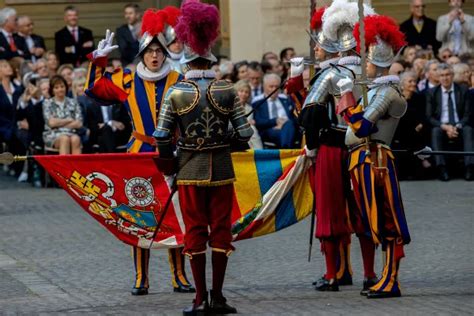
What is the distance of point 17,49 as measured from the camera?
74.5ft

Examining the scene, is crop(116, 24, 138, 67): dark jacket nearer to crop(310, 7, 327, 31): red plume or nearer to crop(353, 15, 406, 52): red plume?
crop(310, 7, 327, 31): red plume

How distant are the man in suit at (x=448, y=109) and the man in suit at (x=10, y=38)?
241 inches

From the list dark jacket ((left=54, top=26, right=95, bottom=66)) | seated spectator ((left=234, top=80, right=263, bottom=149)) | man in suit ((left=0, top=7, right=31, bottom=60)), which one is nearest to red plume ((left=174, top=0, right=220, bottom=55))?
seated spectator ((left=234, top=80, right=263, bottom=149))

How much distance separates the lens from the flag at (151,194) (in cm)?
1155

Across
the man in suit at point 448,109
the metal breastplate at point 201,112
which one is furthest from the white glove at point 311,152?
the man in suit at point 448,109

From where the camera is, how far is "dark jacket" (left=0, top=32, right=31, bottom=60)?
2245 cm

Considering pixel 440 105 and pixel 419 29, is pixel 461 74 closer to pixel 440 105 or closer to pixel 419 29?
pixel 440 105

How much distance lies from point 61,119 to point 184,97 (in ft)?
31.7

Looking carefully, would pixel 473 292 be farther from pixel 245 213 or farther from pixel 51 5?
pixel 51 5

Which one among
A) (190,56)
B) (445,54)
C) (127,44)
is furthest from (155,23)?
(127,44)

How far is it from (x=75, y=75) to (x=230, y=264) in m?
8.33

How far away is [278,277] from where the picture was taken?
12.0m

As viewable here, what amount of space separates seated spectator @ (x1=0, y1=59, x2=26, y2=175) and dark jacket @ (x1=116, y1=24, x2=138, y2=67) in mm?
2051

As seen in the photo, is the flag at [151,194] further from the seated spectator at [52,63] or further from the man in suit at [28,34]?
the man in suit at [28,34]
